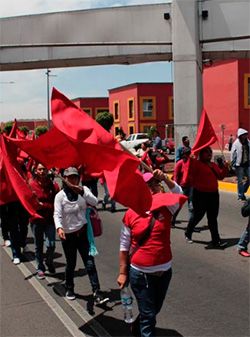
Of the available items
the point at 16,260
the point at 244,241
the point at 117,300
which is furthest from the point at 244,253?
the point at 16,260

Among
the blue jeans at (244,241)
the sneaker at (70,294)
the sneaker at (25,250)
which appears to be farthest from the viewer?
the sneaker at (25,250)

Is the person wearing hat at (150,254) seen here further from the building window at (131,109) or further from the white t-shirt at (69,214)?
the building window at (131,109)

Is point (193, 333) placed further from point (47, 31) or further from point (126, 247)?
point (47, 31)

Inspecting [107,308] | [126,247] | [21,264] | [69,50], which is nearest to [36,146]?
[126,247]

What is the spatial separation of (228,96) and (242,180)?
30.9 meters

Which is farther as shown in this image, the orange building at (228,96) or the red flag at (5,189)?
the orange building at (228,96)

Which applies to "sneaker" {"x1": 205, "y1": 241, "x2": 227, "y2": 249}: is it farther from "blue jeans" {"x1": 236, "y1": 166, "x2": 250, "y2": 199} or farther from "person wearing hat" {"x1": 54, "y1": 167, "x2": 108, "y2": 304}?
"blue jeans" {"x1": 236, "y1": 166, "x2": 250, "y2": 199}

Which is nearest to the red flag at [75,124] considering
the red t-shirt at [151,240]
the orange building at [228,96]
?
the red t-shirt at [151,240]

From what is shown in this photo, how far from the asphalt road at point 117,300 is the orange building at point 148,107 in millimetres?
53675

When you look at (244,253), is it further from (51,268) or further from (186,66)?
(186,66)

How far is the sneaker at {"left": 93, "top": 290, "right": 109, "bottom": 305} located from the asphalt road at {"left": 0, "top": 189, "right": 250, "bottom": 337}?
89 mm

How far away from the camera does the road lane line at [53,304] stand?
17.5 ft

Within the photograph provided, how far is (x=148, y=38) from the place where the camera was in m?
20.1

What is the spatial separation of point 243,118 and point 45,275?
3733 centimetres
